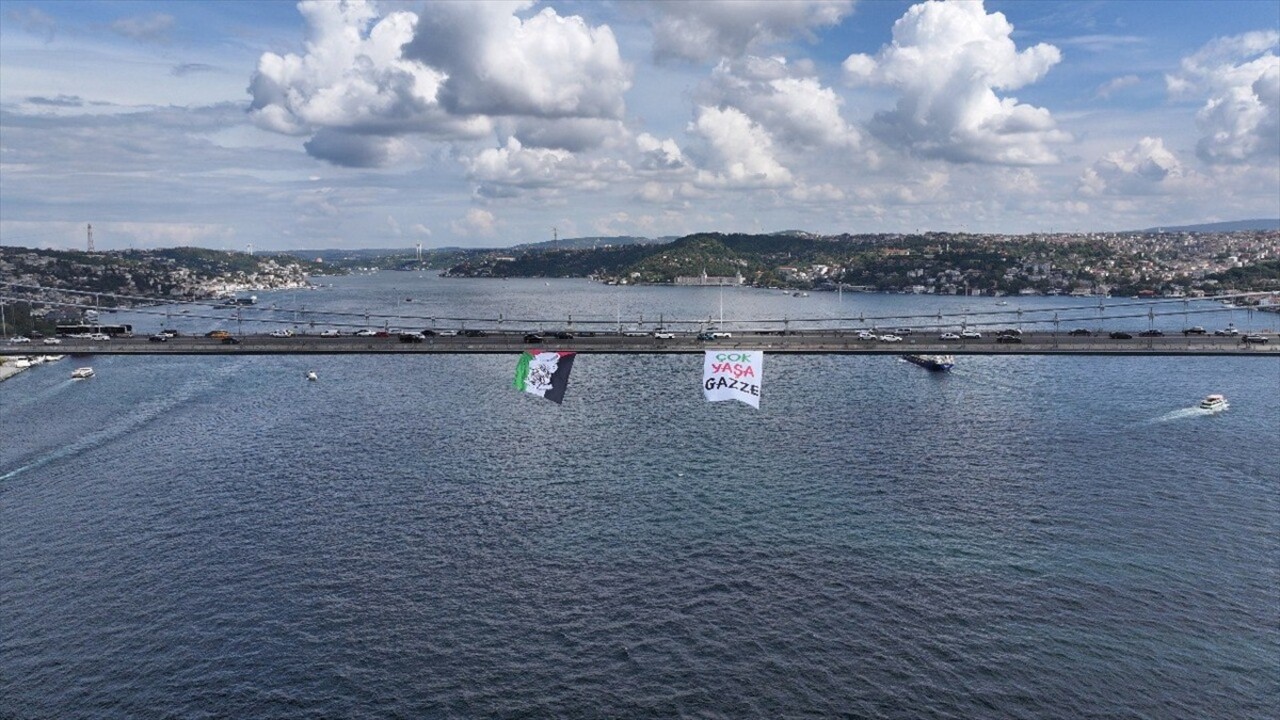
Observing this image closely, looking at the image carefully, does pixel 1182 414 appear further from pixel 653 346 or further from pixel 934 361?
pixel 653 346

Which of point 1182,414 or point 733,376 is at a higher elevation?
point 733,376

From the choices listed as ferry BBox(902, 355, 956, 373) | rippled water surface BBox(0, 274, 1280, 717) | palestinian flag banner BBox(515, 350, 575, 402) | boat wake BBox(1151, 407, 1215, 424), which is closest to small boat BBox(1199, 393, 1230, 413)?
boat wake BBox(1151, 407, 1215, 424)

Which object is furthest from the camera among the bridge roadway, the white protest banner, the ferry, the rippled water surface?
the ferry

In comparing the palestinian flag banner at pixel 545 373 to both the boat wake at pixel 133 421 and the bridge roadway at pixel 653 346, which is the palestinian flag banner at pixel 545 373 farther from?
the bridge roadway at pixel 653 346

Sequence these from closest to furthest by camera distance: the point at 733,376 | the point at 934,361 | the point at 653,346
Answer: the point at 733,376 → the point at 653,346 → the point at 934,361

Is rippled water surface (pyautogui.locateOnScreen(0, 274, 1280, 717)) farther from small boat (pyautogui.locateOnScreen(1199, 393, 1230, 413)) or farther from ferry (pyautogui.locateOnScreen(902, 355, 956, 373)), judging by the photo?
ferry (pyautogui.locateOnScreen(902, 355, 956, 373))

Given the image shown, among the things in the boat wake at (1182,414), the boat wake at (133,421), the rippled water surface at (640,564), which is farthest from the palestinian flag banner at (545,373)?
the boat wake at (1182,414)

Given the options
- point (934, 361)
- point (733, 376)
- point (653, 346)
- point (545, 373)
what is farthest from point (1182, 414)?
point (545, 373)
